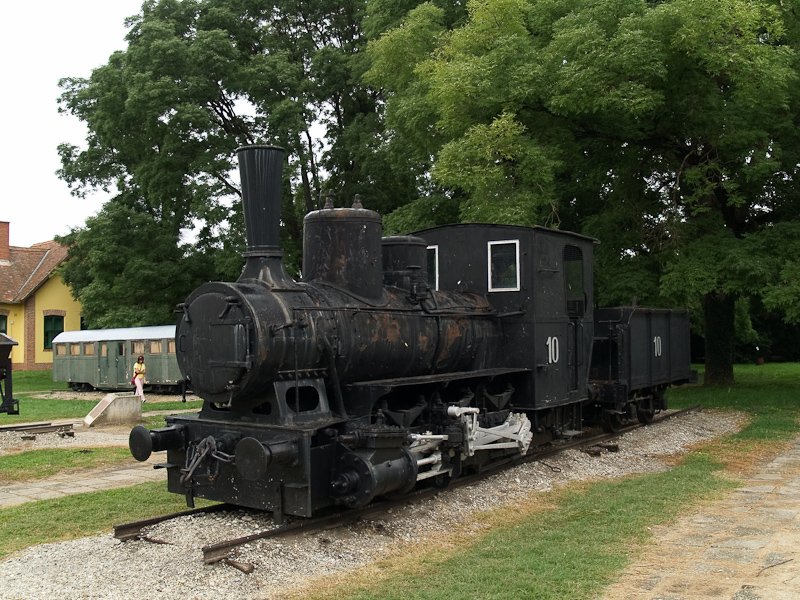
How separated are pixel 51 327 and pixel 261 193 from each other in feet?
103

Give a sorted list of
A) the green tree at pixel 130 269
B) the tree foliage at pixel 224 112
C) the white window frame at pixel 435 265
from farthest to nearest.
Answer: the green tree at pixel 130 269, the tree foliage at pixel 224 112, the white window frame at pixel 435 265

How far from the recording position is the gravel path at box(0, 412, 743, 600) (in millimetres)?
5613

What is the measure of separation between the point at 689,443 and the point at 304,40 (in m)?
19.8

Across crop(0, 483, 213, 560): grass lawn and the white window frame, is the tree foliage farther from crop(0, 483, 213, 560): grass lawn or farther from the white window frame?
crop(0, 483, 213, 560): grass lawn

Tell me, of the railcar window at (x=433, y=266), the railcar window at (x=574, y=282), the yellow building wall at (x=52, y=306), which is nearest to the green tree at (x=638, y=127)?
the railcar window at (x=574, y=282)

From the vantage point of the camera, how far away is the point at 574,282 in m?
11.1

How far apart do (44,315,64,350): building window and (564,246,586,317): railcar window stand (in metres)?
29.9

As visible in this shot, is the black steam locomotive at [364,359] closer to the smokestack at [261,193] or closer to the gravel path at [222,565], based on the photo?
the smokestack at [261,193]

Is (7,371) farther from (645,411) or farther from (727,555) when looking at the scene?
(727,555)

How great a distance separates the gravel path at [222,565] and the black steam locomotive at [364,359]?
0.32m

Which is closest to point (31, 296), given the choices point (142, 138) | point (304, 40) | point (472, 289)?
point (142, 138)

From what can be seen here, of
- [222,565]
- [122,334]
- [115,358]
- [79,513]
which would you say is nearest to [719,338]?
[79,513]

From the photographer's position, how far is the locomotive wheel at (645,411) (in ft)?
46.4

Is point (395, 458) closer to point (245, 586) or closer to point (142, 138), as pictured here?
point (245, 586)
